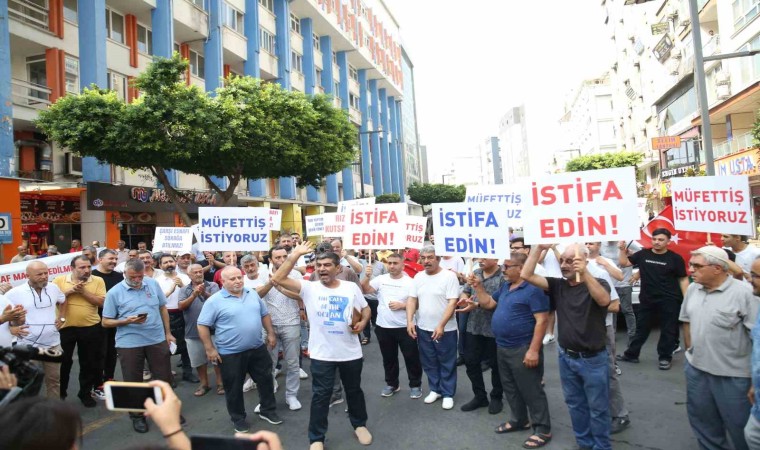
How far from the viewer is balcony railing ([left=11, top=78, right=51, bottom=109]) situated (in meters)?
15.9

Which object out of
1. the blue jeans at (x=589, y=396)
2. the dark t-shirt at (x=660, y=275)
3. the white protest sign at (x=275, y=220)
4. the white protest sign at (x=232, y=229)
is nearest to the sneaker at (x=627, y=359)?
the dark t-shirt at (x=660, y=275)

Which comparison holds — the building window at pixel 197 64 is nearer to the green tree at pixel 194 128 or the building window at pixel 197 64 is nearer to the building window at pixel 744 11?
the green tree at pixel 194 128

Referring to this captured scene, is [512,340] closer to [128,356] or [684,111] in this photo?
[128,356]

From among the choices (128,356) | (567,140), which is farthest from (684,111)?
(567,140)

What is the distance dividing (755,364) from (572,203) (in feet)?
6.36

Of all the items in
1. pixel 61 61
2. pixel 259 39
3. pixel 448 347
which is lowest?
pixel 448 347

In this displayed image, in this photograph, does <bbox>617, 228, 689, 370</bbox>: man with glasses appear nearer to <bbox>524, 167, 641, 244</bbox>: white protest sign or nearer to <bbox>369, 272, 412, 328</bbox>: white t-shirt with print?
<bbox>524, 167, 641, 244</bbox>: white protest sign

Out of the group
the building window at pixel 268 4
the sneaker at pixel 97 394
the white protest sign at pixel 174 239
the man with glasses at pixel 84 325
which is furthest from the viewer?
the building window at pixel 268 4

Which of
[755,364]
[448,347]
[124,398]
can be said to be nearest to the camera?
[124,398]

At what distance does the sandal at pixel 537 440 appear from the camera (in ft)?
15.0

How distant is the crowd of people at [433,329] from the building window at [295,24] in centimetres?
3062

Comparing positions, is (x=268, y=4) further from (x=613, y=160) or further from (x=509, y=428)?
(x=509, y=428)

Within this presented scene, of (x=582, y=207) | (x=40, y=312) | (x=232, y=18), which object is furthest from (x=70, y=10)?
(x=582, y=207)

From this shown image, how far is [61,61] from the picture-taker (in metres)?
17.1
